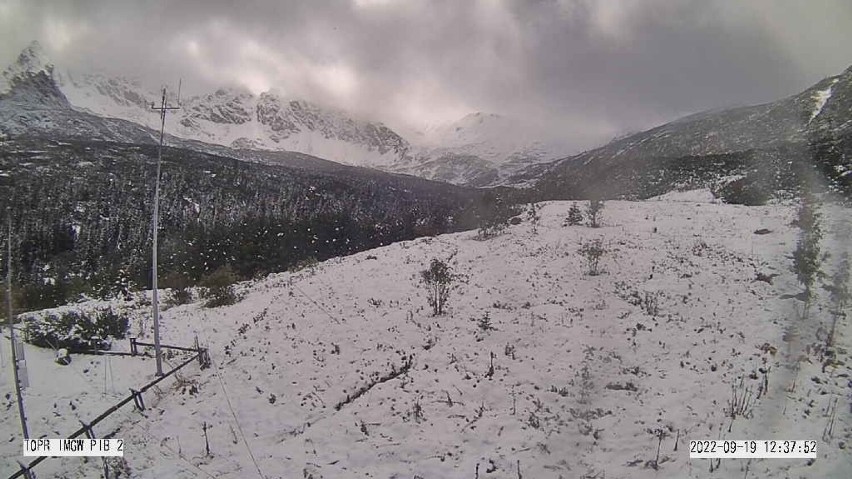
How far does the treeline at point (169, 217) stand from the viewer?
183 feet

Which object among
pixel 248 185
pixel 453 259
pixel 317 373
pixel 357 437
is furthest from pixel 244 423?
pixel 248 185

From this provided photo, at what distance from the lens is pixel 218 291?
25.0 m

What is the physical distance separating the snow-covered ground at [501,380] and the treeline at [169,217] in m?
19.6

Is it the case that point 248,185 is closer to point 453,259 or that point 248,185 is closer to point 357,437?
point 453,259

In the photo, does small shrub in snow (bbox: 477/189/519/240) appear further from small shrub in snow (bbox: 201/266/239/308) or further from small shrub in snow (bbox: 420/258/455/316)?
small shrub in snow (bbox: 201/266/239/308)

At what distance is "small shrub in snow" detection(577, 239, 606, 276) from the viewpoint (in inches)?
754

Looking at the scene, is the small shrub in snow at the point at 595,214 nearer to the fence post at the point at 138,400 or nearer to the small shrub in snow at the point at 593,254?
the small shrub in snow at the point at 593,254

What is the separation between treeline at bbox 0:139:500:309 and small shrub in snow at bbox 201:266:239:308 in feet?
26.0

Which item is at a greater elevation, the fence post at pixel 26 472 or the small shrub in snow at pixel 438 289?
the small shrub in snow at pixel 438 289

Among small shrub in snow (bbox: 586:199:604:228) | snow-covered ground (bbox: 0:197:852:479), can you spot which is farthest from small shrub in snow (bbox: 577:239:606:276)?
small shrub in snow (bbox: 586:199:604:228)

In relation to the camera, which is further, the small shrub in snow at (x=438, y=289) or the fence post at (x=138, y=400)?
the small shrub in snow at (x=438, y=289)

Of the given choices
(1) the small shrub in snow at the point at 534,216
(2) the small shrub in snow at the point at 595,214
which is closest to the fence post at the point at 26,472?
(1) the small shrub in snow at the point at 534,216

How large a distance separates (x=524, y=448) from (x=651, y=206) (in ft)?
105

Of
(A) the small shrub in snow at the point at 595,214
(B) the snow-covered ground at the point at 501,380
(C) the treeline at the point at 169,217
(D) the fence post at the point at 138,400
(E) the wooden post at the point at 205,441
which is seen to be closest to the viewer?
(B) the snow-covered ground at the point at 501,380
